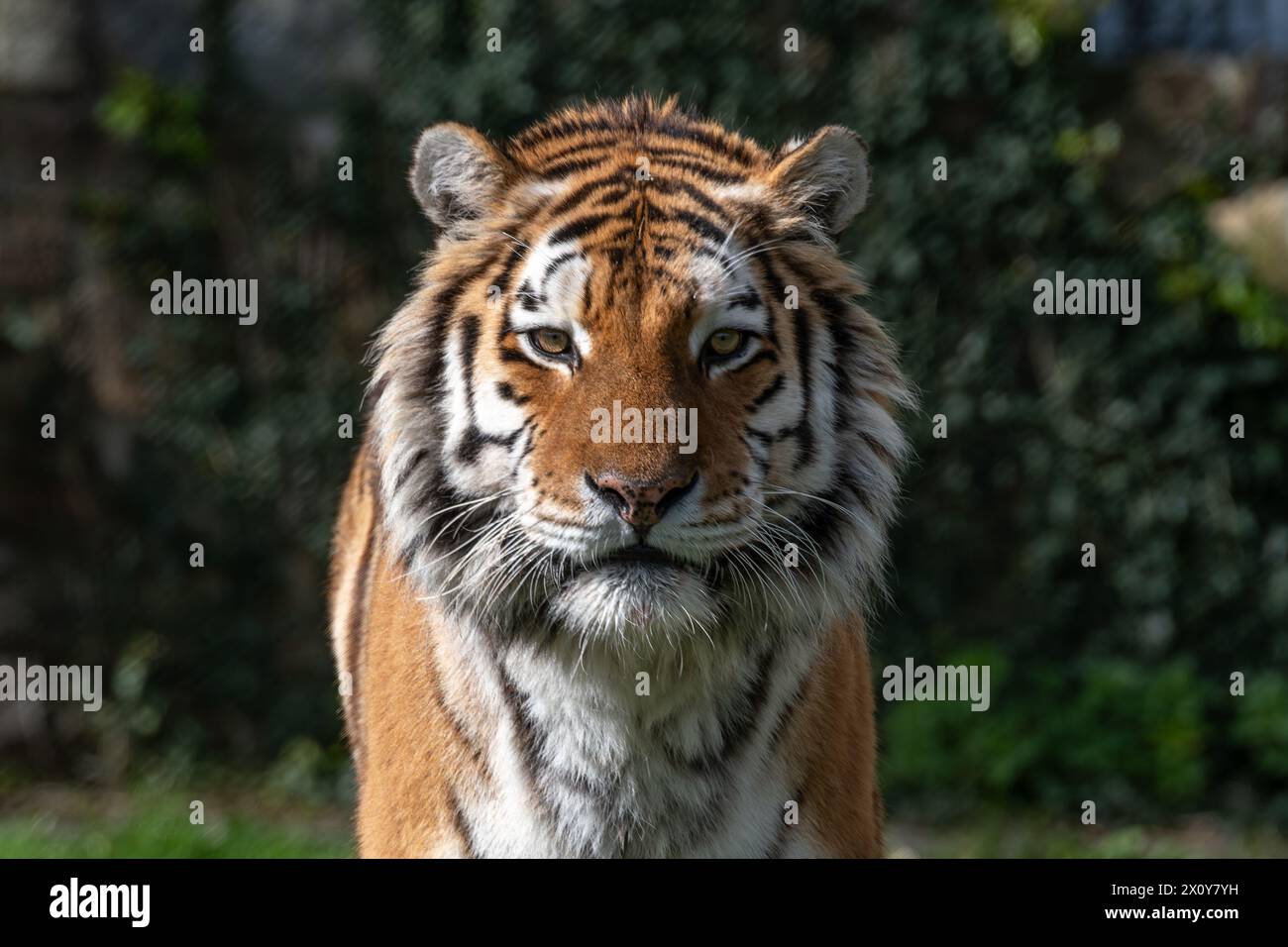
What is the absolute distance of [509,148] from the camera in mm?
3682

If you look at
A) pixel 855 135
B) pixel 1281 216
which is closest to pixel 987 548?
pixel 1281 216

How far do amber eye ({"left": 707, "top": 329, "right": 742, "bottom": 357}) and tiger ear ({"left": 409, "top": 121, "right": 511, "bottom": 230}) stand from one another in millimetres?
647

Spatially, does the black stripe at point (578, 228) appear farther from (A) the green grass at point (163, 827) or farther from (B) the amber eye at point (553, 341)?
(A) the green grass at point (163, 827)

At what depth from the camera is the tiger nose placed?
291cm

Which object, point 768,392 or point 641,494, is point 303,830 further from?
point 641,494

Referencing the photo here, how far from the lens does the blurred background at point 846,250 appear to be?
7.27 metres

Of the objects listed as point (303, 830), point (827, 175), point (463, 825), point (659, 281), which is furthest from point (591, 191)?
point (303, 830)

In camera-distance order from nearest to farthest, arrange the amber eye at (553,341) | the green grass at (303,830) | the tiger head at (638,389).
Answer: the tiger head at (638,389) → the amber eye at (553,341) → the green grass at (303,830)

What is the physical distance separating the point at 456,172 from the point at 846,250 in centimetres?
404

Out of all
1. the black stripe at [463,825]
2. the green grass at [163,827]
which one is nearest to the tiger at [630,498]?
the black stripe at [463,825]

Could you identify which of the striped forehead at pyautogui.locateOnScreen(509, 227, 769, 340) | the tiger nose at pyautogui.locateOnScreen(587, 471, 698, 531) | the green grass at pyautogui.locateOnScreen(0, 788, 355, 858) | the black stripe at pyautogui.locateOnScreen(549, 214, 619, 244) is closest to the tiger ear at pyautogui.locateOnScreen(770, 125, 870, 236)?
the striped forehead at pyautogui.locateOnScreen(509, 227, 769, 340)

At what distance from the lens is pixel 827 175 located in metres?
3.47
